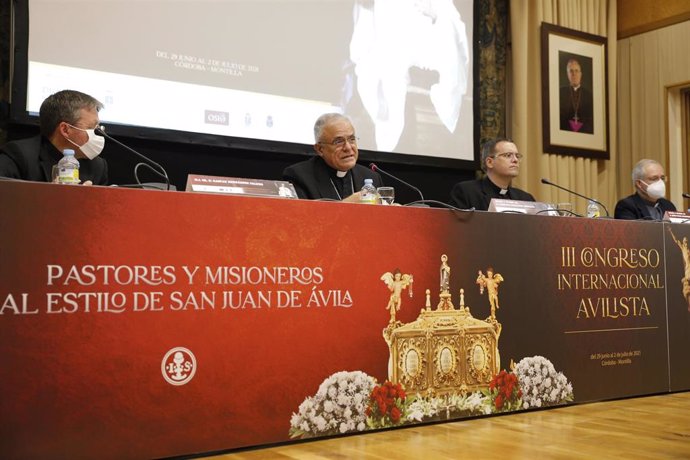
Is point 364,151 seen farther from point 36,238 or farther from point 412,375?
point 36,238

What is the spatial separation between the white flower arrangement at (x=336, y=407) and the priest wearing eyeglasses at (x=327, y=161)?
1.20 meters

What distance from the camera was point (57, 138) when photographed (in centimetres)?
277

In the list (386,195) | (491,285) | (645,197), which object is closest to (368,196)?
(386,195)

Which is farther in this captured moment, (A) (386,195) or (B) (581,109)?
(B) (581,109)

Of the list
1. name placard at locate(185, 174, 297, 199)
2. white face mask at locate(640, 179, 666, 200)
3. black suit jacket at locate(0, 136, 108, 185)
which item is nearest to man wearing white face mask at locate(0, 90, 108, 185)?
black suit jacket at locate(0, 136, 108, 185)

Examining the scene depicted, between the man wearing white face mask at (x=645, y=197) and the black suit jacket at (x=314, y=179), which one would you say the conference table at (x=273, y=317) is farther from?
the man wearing white face mask at (x=645, y=197)

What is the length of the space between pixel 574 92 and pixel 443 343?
3.94 metres

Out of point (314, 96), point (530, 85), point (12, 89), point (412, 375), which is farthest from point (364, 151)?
point (412, 375)

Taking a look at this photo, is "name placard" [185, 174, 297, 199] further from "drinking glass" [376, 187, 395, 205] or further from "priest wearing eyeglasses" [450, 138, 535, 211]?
"priest wearing eyeglasses" [450, 138, 535, 211]

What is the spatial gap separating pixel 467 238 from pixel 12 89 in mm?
2353

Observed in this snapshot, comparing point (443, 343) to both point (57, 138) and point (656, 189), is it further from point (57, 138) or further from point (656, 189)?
point (656, 189)

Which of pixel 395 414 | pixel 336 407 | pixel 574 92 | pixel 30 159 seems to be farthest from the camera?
pixel 574 92

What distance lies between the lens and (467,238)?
2480 millimetres

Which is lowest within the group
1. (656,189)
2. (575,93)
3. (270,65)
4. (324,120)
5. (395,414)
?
(395,414)
